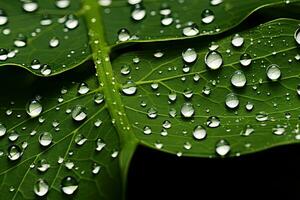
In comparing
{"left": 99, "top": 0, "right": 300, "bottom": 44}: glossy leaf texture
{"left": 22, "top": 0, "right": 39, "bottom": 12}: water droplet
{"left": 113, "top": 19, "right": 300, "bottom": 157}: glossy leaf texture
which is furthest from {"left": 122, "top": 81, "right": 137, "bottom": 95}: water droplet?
{"left": 22, "top": 0, "right": 39, "bottom": 12}: water droplet

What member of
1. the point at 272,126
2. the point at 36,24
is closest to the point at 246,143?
the point at 272,126

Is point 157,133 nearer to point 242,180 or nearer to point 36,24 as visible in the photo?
point 242,180

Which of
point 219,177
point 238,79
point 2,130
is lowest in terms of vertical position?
point 219,177

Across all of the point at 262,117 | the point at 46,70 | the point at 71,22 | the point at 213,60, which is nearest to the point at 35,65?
the point at 46,70

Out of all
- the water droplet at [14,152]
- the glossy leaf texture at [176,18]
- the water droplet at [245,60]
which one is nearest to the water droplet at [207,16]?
the glossy leaf texture at [176,18]

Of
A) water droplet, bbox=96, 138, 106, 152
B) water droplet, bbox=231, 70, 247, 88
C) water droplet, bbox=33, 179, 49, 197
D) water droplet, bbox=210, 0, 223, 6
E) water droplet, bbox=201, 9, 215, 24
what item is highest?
water droplet, bbox=210, 0, 223, 6

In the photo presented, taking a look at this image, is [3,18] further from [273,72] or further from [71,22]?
[273,72]

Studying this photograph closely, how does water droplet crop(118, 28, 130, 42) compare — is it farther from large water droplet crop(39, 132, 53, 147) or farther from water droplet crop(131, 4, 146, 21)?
large water droplet crop(39, 132, 53, 147)
